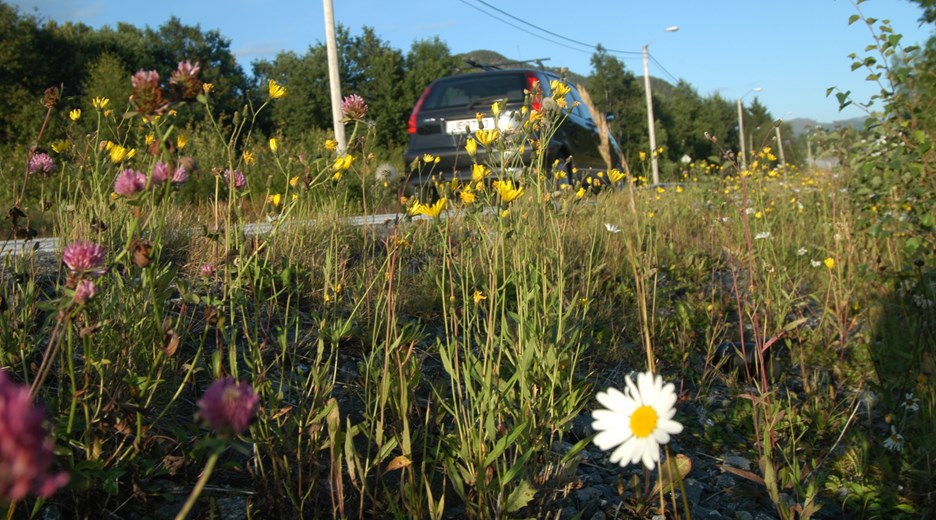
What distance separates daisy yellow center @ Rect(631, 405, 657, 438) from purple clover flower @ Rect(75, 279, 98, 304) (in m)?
0.82

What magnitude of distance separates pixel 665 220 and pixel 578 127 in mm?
2539

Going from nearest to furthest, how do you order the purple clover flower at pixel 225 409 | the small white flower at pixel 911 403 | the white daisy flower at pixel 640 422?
the purple clover flower at pixel 225 409
the white daisy flower at pixel 640 422
the small white flower at pixel 911 403

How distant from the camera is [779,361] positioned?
2.90 meters

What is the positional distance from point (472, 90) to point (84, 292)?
236 inches

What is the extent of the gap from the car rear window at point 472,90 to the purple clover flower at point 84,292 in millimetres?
5647

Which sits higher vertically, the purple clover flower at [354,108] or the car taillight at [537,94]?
the car taillight at [537,94]

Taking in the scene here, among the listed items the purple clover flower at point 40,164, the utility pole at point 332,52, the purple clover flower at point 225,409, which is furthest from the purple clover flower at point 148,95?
the utility pole at point 332,52

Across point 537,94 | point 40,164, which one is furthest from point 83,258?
point 537,94

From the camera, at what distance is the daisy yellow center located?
35.0 inches

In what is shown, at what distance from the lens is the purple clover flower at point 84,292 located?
104cm

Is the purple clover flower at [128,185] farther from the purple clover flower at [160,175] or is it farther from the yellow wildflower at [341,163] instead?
the yellow wildflower at [341,163]

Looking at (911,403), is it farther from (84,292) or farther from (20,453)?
(20,453)

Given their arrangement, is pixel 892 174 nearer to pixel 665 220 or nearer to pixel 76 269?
pixel 665 220

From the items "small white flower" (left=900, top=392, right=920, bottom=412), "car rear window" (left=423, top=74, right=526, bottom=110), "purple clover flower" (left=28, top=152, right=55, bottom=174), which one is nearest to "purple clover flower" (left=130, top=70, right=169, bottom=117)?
"purple clover flower" (left=28, top=152, right=55, bottom=174)
